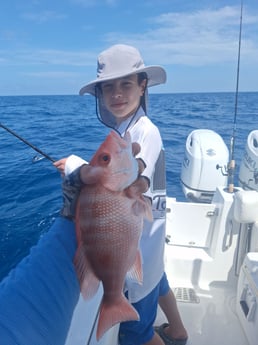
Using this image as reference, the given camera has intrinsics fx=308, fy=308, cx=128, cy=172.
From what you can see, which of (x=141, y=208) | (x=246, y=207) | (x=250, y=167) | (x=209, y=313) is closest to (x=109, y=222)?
(x=141, y=208)

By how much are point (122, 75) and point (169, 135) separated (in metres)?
11.4

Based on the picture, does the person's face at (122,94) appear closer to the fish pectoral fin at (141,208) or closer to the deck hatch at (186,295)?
the fish pectoral fin at (141,208)

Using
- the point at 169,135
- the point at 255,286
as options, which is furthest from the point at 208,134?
the point at 169,135

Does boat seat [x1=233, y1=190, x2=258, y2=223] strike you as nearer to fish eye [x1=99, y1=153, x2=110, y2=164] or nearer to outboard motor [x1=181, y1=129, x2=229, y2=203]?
outboard motor [x1=181, y1=129, x2=229, y2=203]

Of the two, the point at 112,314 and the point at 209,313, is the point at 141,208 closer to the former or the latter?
the point at 112,314

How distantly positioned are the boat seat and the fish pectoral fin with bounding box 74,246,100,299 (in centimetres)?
195

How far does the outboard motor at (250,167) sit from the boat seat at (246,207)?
5.06 feet

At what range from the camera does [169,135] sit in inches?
502

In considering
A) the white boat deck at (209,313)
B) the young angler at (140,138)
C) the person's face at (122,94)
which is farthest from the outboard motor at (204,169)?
the person's face at (122,94)

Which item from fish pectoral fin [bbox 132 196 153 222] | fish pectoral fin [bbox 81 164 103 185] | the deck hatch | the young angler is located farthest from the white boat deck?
fish pectoral fin [bbox 81 164 103 185]

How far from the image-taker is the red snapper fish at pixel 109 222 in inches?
39.4

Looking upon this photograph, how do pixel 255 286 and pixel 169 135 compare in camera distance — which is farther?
pixel 169 135

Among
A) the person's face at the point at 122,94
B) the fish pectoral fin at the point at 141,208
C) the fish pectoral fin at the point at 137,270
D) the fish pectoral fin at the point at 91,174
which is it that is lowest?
the fish pectoral fin at the point at 137,270

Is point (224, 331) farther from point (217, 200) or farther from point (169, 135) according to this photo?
point (169, 135)
